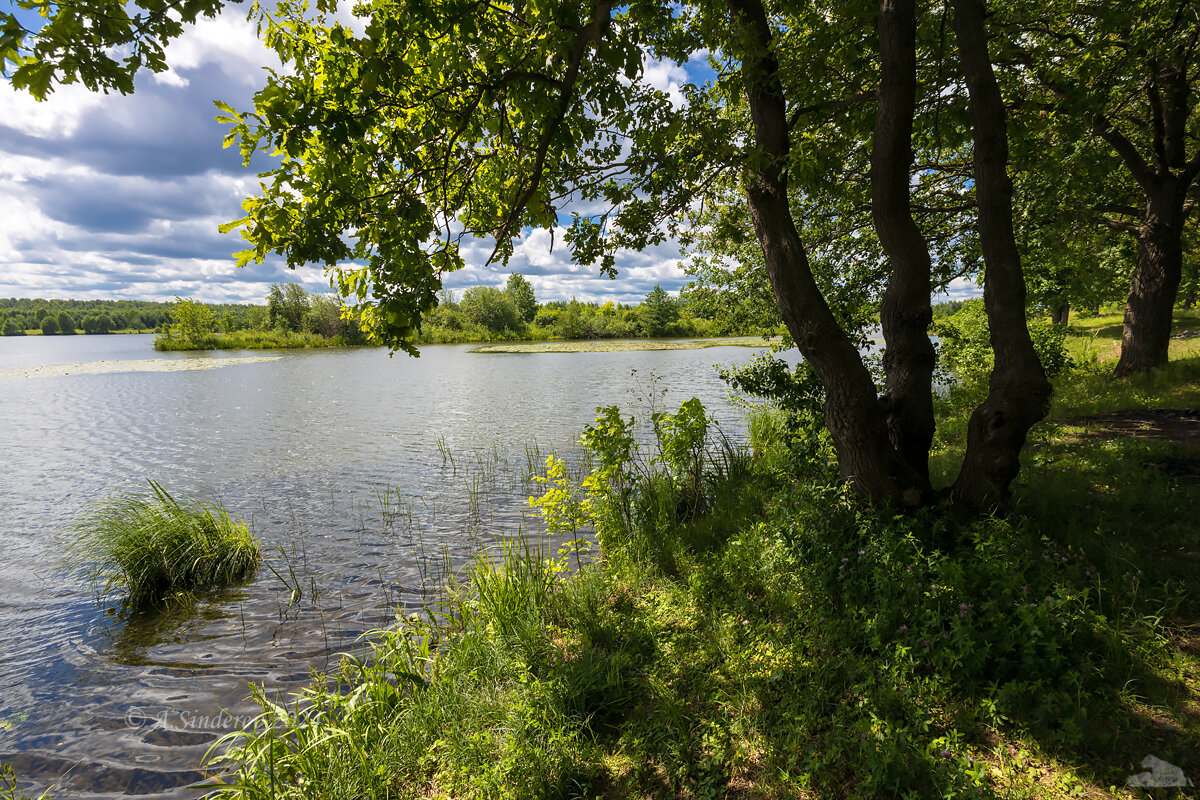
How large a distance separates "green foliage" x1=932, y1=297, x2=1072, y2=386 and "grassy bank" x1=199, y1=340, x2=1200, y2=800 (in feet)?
15.8

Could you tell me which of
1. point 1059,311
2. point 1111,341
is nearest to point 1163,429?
point 1059,311

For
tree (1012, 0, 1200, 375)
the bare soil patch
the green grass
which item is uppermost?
tree (1012, 0, 1200, 375)

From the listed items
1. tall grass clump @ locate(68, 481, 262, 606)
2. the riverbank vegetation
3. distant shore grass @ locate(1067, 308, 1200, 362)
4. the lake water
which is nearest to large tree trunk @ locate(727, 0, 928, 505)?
the lake water

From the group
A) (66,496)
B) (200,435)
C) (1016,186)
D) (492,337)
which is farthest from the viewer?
(492,337)

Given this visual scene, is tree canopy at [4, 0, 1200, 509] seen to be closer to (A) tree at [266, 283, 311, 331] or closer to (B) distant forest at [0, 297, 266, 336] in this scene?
(A) tree at [266, 283, 311, 331]

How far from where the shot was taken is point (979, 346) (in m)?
13.9

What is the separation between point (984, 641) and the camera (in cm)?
334

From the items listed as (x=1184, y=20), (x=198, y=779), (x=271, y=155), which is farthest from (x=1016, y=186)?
(x=198, y=779)

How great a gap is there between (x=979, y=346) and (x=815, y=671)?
548 inches

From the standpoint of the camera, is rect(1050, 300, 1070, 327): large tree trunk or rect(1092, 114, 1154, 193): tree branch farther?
rect(1050, 300, 1070, 327): large tree trunk

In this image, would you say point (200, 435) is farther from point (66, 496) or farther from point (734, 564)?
point (734, 564)

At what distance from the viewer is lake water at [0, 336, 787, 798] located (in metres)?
4.77

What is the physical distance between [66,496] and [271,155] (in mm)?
11616

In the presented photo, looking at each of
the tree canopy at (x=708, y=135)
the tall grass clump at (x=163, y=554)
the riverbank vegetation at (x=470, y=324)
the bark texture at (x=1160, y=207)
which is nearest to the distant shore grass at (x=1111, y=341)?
the bark texture at (x=1160, y=207)
